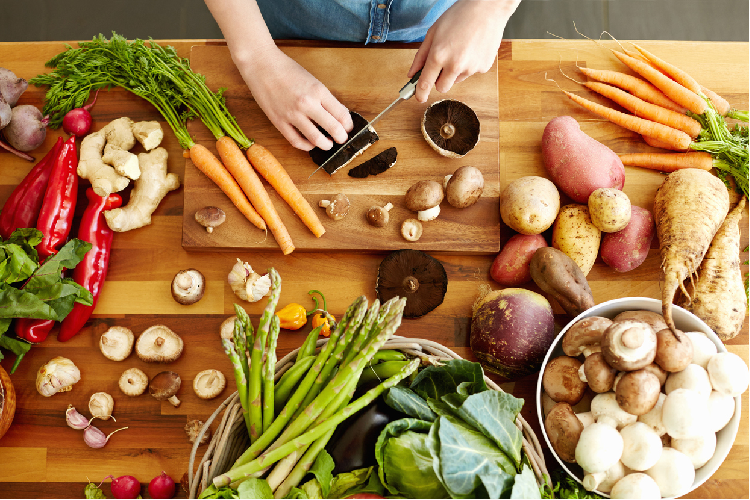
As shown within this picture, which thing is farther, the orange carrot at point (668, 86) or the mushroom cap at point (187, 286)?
the orange carrot at point (668, 86)

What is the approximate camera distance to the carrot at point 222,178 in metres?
1.73

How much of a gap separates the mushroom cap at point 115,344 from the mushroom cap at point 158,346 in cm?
4

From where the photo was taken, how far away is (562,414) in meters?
1.46

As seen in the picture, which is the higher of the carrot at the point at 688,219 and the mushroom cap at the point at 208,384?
the carrot at the point at 688,219

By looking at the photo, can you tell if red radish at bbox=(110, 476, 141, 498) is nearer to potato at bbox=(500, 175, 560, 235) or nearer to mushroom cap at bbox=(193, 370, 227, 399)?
mushroom cap at bbox=(193, 370, 227, 399)

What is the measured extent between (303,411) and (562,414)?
0.72 meters

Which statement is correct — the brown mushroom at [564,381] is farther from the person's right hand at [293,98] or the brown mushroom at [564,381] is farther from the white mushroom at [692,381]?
the person's right hand at [293,98]

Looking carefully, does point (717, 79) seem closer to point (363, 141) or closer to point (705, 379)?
point (705, 379)

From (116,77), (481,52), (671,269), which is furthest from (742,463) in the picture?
(116,77)

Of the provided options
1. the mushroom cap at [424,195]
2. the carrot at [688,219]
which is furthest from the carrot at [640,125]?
the mushroom cap at [424,195]

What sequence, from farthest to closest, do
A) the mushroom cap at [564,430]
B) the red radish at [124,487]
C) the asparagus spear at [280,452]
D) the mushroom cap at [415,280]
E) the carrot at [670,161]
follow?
the carrot at [670,161] → the mushroom cap at [415,280] → the red radish at [124,487] → the mushroom cap at [564,430] → the asparagus spear at [280,452]

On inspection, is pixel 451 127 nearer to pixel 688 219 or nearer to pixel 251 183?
pixel 251 183

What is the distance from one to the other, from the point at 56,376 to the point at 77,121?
0.85 metres

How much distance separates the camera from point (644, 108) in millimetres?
1862
